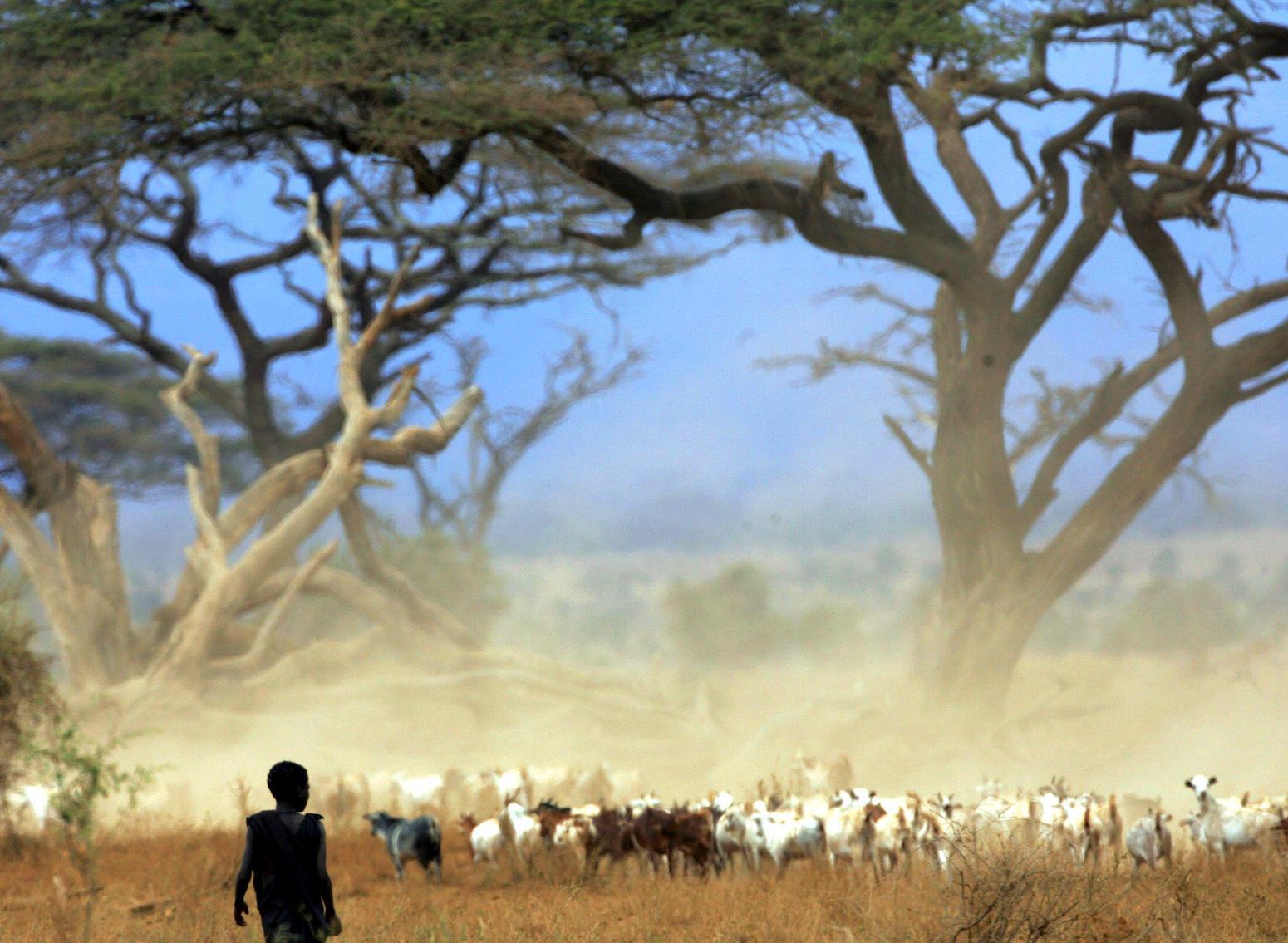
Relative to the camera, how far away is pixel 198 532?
19.2 meters

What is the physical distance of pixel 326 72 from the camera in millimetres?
16234

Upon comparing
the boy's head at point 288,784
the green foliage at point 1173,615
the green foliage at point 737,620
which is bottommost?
the boy's head at point 288,784

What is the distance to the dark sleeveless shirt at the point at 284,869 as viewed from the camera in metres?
5.12

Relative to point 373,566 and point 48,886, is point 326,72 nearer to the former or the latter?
point 373,566

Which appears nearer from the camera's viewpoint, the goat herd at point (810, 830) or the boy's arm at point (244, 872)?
the boy's arm at point (244, 872)

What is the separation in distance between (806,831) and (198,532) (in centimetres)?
1271

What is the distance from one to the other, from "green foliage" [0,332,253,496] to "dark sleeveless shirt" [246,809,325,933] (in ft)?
80.8

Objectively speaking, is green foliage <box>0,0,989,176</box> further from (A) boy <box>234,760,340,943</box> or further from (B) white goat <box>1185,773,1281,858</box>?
(A) boy <box>234,760,340,943</box>

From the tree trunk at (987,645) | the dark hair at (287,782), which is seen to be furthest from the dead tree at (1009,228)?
the dark hair at (287,782)

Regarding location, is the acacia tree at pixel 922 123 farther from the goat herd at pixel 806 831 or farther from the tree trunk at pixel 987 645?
the goat herd at pixel 806 831

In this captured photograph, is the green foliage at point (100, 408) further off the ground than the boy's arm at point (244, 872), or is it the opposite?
the green foliage at point (100, 408)

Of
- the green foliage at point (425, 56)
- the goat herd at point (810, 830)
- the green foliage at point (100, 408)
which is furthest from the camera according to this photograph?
the green foliage at point (100, 408)

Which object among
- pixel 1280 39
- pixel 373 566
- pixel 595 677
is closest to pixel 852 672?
pixel 595 677

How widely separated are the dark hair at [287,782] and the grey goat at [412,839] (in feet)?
12.5
